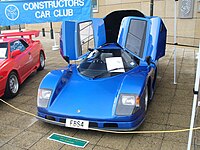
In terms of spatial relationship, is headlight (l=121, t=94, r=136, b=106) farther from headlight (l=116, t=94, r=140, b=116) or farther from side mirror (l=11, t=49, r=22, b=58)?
side mirror (l=11, t=49, r=22, b=58)

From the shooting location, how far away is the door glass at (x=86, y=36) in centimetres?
506

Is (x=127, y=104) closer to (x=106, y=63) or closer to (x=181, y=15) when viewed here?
(x=106, y=63)

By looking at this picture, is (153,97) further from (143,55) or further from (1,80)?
(1,80)

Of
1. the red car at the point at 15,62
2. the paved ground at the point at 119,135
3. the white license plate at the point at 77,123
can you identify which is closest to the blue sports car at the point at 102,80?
the white license plate at the point at 77,123

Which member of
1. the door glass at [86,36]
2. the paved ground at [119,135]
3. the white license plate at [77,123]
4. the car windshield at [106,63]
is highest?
the door glass at [86,36]

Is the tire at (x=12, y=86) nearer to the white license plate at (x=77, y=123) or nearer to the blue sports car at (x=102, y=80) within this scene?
the blue sports car at (x=102, y=80)

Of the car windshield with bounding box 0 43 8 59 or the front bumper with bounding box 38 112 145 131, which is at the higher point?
the car windshield with bounding box 0 43 8 59

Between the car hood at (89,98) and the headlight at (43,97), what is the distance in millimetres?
104

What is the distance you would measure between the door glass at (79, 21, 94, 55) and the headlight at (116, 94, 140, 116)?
194 centimetres

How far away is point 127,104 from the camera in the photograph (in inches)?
134

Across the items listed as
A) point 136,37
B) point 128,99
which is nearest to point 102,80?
point 128,99

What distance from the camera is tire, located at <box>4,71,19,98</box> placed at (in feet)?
16.2

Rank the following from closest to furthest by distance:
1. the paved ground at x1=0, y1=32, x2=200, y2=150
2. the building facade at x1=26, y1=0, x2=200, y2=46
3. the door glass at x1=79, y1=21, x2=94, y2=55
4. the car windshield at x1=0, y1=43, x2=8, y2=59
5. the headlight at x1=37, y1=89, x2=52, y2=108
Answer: the paved ground at x1=0, y1=32, x2=200, y2=150
the headlight at x1=37, y1=89, x2=52, y2=108
the door glass at x1=79, y1=21, x2=94, y2=55
the car windshield at x1=0, y1=43, x2=8, y2=59
the building facade at x1=26, y1=0, x2=200, y2=46

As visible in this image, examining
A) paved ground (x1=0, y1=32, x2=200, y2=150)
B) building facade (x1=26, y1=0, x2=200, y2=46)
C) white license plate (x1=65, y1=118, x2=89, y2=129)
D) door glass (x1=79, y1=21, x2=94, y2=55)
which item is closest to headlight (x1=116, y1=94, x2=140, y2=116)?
paved ground (x1=0, y1=32, x2=200, y2=150)
